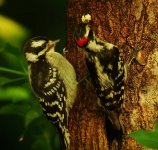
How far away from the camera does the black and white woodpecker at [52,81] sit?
2.97 m

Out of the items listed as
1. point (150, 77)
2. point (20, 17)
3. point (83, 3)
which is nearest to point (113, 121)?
point (150, 77)

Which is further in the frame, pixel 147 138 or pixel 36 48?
pixel 36 48

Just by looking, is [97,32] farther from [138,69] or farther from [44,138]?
[44,138]

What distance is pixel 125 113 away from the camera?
2885 millimetres

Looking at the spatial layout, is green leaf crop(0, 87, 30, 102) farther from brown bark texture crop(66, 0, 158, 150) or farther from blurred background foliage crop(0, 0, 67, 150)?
brown bark texture crop(66, 0, 158, 150)

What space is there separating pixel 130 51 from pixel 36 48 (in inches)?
23.6

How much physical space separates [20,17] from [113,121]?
1864 mm

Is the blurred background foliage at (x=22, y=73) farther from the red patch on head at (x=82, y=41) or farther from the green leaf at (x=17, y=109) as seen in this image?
the red patch on head at (x=82, y=41)

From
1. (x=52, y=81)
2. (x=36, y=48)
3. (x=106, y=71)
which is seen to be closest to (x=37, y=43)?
(x=36, y=48)

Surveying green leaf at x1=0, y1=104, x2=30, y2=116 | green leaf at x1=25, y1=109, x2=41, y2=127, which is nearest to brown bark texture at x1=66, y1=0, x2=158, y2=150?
green leaf at x1=25, y1=109, x2=41, y2=127

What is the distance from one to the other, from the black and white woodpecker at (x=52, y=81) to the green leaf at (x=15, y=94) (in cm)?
12

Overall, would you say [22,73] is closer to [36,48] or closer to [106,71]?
[36,48]

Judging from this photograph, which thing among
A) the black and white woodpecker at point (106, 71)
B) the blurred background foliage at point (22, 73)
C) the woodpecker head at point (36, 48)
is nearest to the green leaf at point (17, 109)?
the blurred background foliage at point (22, 73)

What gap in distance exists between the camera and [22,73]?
319 cm
